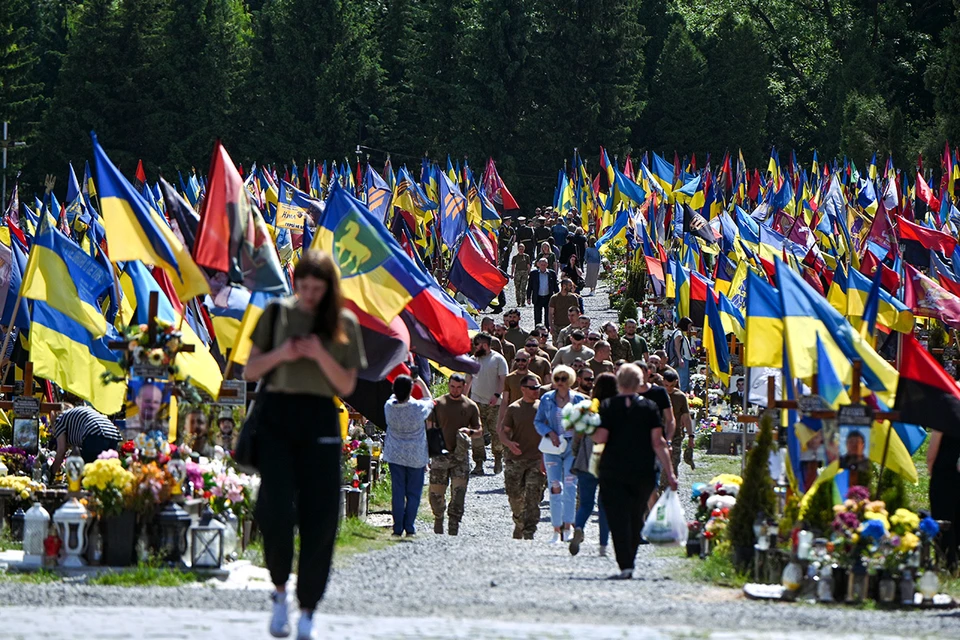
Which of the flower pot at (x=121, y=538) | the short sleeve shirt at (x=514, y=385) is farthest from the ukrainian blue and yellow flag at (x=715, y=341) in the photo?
the flower pot at (x=121, y=538)

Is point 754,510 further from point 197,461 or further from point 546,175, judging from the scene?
point 546,175

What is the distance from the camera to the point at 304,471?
793cm

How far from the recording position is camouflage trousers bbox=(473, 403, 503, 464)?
19.7m

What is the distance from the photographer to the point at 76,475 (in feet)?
37.8

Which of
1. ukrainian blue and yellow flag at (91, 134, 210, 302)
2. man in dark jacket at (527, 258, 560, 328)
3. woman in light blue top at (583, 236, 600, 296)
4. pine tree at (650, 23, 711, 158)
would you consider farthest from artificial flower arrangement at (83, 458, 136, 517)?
pine tree at (650, 23, 711, 158)

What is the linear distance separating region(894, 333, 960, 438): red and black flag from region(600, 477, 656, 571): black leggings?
69.9 inches

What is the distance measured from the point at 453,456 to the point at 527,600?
590 centimetres

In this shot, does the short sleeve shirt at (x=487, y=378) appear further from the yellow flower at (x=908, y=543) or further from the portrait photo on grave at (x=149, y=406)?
the yellow flower at (x=908, y=543)

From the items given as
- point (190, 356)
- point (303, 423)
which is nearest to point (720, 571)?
point (190, 356)

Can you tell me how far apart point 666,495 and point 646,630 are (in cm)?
362

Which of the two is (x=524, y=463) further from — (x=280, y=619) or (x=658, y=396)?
(x=280, y=619)

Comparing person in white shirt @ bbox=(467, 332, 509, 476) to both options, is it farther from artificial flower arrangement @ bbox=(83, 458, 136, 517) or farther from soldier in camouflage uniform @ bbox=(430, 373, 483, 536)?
artificial flower arrangement @ bbox=(83, 458, 136, 517)

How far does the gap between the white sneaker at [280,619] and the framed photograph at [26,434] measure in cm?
776

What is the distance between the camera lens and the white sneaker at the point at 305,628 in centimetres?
763
